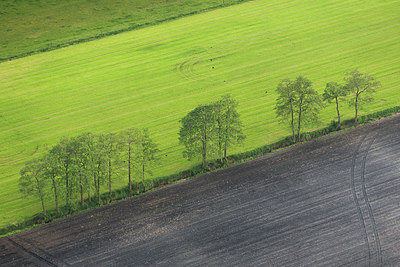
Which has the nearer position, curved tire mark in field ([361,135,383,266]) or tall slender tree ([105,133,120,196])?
curved tire mark in field ([361,135,383,266])

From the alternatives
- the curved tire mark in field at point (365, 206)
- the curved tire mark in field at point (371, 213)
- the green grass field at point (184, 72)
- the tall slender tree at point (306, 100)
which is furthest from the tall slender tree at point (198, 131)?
the curved tire mark in field at point (371, 213)

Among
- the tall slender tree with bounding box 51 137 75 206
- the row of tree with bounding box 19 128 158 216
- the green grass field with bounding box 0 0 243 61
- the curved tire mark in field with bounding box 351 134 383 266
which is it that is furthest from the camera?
the green grass field with bounding box 0 0 243 61

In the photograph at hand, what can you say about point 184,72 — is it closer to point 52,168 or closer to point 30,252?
point 52,168

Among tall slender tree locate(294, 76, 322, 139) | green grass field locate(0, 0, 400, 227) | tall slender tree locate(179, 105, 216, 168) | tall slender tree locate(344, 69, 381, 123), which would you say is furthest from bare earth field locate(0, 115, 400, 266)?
tall slender tree locate(344, 69, 381, 123)

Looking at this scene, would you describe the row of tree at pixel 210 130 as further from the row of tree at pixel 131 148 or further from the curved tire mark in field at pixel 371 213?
the curved tire mark in field at pixel 371 213

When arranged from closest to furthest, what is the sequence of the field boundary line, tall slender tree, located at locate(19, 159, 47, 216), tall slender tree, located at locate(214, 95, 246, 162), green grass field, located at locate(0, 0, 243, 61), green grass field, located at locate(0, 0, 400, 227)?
the field boundary line < tall slender tree, located at locate(19, 159, 47, 216) < tall slender tree, located at locate(214, 95, 246, 162) < green grass field, located at locate(0, 0, 400, 227) < green grass field, located at locate(0, 0, 243, 61)

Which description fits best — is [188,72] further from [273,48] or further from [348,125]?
[348,125]

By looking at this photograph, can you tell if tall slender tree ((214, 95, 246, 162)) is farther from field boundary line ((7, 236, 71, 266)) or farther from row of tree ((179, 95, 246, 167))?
field boundary line ((7, 236, 71, 266))
